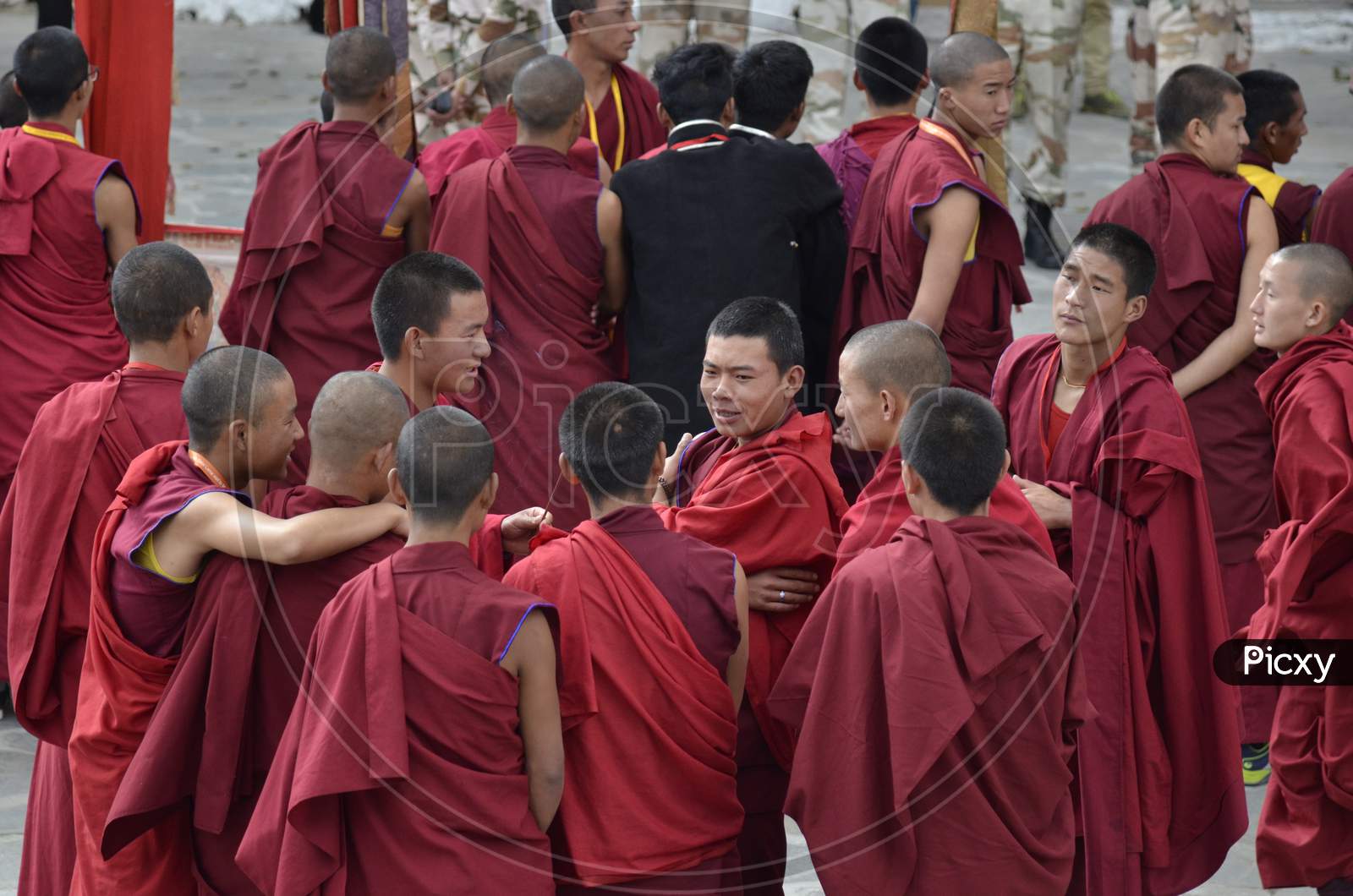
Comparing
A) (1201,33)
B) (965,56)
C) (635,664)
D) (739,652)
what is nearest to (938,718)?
(739,652)

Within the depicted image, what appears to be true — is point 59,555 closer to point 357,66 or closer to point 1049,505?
point 357,66

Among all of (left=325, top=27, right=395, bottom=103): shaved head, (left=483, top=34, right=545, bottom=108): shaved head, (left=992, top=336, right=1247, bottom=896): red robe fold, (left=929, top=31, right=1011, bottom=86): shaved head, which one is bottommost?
(left=992, top=336, right=1247, bottom=896): red robe fold

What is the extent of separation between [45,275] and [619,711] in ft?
8.95

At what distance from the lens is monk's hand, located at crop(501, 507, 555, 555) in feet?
10.1

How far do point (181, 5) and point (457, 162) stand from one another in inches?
461

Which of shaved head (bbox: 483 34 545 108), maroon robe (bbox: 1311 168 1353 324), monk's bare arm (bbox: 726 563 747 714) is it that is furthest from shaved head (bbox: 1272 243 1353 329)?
shaved head (bbox: 483 34 545 108)

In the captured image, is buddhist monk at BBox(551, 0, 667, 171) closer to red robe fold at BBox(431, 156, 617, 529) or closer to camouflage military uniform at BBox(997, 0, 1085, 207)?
red robe fold at BBox(431, 156, 617, 529)

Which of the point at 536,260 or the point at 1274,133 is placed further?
the point at 1274,133

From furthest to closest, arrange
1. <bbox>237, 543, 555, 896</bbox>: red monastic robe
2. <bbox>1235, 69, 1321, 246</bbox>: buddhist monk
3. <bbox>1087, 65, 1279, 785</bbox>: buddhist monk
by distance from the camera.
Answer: <bbox>1235, 69, 1321, 246</bbox>: buddhist monk
<bbox>1087, 65, 1279, 785</bbox>: buddhist monk
<bbox>237, 543, 555, 896</bbox>: red monastic robe

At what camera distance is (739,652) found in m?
3.02

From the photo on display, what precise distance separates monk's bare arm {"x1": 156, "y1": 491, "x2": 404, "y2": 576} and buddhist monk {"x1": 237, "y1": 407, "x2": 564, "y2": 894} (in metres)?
0.17

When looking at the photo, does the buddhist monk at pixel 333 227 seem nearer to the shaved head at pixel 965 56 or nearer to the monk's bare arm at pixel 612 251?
the monk's bare arm at pixel 612 251

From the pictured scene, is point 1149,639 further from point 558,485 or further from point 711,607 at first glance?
point 558,485

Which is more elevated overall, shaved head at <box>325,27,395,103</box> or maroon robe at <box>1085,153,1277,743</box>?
shaved head at <box>325,27,395,103</box>
